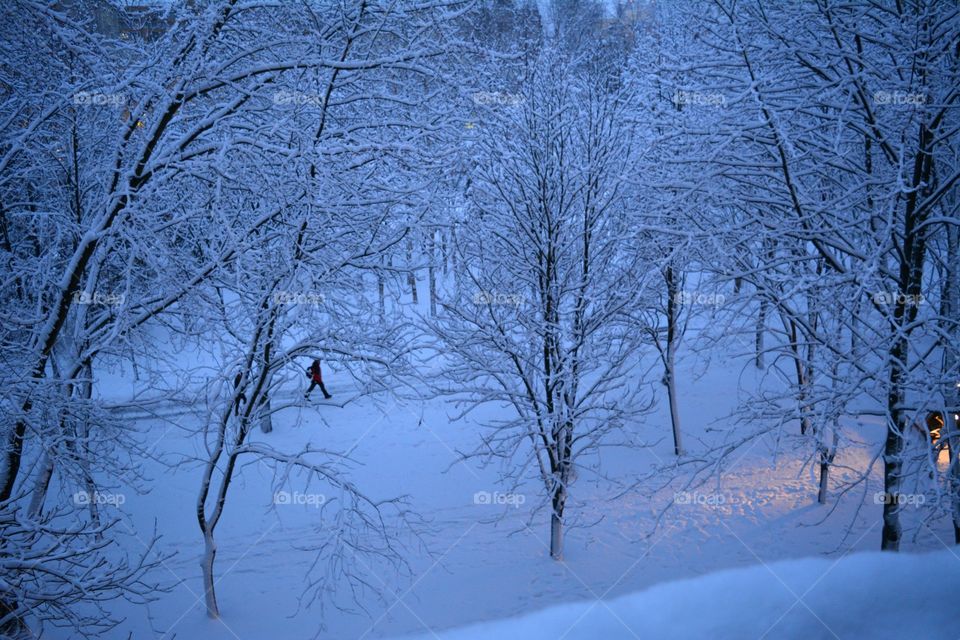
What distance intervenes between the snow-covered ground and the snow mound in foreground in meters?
0.01

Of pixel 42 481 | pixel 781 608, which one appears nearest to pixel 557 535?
pixel 781 608

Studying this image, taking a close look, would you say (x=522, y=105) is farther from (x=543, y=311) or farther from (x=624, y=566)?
(x=624, y=566)

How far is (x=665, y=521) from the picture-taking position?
1061 cm

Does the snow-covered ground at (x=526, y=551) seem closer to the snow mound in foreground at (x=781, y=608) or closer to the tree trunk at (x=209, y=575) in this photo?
the snow mound in foreground at (x=781, y=608)

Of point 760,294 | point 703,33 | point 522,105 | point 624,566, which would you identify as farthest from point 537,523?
point 703,33

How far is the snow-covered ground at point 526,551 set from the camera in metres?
3.50

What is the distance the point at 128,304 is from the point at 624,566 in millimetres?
7820

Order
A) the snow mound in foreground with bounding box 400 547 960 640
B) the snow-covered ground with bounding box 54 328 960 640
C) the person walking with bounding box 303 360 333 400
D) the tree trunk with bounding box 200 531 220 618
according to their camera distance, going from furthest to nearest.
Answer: the person walking with bounding box 303 360 333 400, the tree trunk with bounding box 200 531 220 618, the snow-covered ground with bounding box 54 328 960 640, the snow mound in foreground with bounding box 400 547 960 640

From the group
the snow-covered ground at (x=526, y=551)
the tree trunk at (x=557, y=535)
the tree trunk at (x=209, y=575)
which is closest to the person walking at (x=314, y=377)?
the snow-covered ground at (x=526, y=551)

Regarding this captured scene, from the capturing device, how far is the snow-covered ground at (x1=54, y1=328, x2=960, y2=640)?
11.5 feet

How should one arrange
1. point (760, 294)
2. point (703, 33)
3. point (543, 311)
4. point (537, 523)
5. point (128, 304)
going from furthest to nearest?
point (537, 523) < point (543, 311) < point (703, 33) < point (760, 294) < point (128, 304)

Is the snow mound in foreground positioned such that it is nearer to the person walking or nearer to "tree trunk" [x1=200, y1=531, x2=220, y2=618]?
the person walking

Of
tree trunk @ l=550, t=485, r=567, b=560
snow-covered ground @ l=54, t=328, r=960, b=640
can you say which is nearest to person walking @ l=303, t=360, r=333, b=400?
snow-covered ground @ l=54, t=328, r=960, b=640

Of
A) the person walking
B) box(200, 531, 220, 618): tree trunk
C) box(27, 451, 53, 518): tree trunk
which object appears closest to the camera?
box(27, 451, 53, 518): tree trunk
